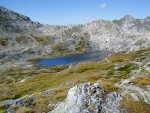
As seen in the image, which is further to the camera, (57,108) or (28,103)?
(28,103)

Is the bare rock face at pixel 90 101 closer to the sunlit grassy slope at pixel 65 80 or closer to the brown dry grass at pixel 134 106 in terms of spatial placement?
the brown dry grass at pixel 134 106

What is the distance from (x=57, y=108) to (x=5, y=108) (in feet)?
30.3

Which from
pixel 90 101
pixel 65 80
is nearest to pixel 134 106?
pixel 90 101

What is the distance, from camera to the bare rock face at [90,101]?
Result: 3500 centimetres

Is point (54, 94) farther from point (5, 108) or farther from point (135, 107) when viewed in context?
point (135, 107)

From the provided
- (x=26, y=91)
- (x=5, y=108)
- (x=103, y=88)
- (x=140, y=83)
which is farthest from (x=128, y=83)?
(x=26, y=91)

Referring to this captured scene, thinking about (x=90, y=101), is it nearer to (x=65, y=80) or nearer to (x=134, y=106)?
(x=134, y=106)

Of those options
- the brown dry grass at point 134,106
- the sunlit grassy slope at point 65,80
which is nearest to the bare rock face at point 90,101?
the brown dry grass at point 134,106

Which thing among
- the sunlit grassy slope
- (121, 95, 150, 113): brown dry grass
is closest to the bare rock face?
(121, 95, 150, 113): brown dry grass

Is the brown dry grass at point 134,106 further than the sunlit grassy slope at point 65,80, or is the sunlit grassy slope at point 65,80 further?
the sunlit grassy slope at point 65,80

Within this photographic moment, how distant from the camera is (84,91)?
1507 inches

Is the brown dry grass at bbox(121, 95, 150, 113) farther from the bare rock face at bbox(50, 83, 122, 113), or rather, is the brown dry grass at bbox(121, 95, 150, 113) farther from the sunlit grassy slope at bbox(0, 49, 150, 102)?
the sunlit grassy slope at bbox(0, 49, 150, 102)

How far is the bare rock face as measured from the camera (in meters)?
35.0

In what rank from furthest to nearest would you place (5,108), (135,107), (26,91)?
(26,91)
(5,108)
(135,107)
